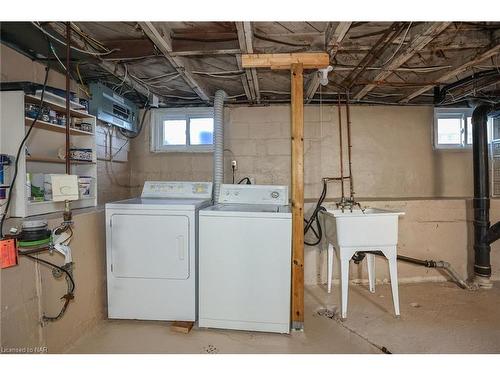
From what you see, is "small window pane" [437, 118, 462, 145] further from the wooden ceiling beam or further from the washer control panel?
the washer control panel

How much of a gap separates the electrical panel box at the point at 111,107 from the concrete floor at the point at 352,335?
5.88 ft

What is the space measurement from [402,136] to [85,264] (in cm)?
350

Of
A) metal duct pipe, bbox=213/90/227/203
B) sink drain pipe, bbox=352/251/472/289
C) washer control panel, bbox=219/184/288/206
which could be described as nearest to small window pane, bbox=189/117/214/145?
metal duct pipe, bbox=213/90/227/203

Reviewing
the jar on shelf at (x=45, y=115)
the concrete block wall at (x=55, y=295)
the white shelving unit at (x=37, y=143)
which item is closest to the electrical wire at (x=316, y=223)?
the concrete block wall at (x=55, y=295)

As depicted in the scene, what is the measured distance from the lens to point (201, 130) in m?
3.25

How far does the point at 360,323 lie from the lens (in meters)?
2.03

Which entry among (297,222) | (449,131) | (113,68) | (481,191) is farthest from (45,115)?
(449,131)

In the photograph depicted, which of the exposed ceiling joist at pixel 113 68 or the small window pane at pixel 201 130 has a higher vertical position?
the exposed ceiling joist at pixel 113 68

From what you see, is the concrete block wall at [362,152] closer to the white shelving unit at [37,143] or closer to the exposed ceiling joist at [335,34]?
the exposed ceiling joist at [335,34]

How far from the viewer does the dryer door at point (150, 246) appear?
1931mm

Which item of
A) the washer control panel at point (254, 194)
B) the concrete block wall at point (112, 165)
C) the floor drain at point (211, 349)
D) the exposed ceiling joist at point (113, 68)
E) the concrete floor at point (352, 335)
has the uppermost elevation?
the exposed ceiling joist at point (113, 68)

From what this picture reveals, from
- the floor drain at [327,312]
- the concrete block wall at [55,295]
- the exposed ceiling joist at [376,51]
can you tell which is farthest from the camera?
the floor drain at [327,312]

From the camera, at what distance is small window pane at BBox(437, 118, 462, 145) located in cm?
318

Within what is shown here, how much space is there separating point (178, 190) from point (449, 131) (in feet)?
10.8
